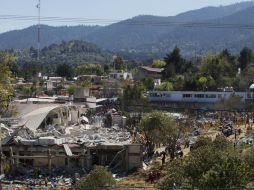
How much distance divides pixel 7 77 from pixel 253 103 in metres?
46.3

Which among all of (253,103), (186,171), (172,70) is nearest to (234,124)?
(253,103)

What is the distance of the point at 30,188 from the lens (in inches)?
1243

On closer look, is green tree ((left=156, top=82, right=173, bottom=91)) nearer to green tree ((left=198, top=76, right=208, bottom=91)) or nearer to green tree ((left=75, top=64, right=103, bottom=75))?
green tree ((left=198, top=76, right=208, bottom=91))

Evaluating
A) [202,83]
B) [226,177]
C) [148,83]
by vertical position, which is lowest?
[148,83]

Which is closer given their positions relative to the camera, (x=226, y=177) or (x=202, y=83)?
(x=226, y=177)

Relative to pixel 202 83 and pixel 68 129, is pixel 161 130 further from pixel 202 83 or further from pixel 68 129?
pixel 202 83

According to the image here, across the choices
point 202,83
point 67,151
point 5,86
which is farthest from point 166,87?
point 5,86

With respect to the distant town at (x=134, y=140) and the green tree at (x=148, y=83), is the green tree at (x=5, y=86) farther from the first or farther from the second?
the green tree at (x=148, y=83)

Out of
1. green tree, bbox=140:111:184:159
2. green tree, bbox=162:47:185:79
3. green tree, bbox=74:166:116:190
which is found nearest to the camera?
green tree, bbox=74:166:116:190

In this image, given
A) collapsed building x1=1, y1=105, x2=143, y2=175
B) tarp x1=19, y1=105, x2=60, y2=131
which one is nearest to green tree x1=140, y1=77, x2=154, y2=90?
tarp x1=19, y1=105, x2=60, y2=131

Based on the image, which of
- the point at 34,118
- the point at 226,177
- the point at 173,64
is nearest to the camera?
the point at 226,177

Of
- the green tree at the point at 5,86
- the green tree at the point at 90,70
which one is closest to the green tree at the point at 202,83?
the green tree at the point at 90,70

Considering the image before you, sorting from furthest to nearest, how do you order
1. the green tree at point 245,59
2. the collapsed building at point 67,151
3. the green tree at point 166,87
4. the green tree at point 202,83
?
the green tree at point 245,59
the green tree at point 166,87
the green tree at point 202,83
the collapsed building at point 67,151

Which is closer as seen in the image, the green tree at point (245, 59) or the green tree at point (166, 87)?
the green tree at point (166, 87)
